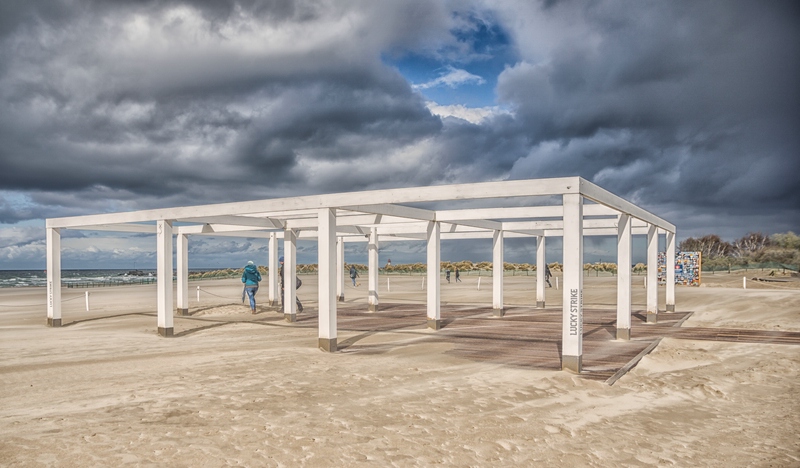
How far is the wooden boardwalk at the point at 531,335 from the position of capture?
10.1m

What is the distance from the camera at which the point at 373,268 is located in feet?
66.7

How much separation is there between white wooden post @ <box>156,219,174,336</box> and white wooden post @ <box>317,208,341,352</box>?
4960 mm

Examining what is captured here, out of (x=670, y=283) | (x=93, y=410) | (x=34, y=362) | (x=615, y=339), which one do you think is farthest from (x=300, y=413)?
(x=670, y=283)

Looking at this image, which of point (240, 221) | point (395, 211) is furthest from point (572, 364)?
point (240, 221)

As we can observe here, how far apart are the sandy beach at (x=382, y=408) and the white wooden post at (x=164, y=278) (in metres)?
1.57

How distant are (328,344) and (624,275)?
6.65 metres

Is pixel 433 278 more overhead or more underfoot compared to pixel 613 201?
more underfoot

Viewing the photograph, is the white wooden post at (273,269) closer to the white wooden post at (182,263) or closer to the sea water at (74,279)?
the white wooden post at (182,263)

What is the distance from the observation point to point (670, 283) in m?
18.2

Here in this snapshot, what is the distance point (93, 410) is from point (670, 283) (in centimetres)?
1721

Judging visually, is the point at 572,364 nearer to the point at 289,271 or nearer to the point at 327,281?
the point at 327,281

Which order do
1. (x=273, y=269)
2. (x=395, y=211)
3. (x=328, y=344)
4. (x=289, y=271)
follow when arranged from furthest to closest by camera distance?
(x=273, y=269)
(x=289, y=271)
(x=395, y=211)
(x=328, y=344)

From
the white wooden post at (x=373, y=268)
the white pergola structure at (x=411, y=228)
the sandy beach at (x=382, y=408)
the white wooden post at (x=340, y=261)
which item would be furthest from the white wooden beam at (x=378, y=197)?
the white wooden post at (x=340, y=261)

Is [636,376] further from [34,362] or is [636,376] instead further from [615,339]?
[34,362]
